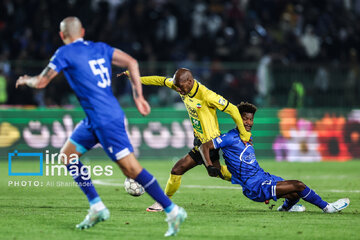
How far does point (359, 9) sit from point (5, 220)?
20.7 m

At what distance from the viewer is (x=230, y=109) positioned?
9531 millimetres

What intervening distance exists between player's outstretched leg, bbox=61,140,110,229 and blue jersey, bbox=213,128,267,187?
227cm

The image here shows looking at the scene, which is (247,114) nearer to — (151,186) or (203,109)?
(203,109)

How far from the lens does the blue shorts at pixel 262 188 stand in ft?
30.8

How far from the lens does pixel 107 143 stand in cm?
750

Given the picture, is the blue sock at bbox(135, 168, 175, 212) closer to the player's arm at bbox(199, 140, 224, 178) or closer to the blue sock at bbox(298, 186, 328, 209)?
the player's arm at bbox(199, 140, 224, 178)

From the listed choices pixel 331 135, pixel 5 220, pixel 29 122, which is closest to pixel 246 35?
pixel 331 135

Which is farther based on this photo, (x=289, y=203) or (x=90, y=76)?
(x=289, y=203)

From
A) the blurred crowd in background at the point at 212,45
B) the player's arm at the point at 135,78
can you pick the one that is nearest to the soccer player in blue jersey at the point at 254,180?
the player's arm at the point at 135,78

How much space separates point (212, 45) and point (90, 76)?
15.0 m

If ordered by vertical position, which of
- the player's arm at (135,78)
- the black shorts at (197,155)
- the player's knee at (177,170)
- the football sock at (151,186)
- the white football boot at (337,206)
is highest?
the player's arm at (135,78)

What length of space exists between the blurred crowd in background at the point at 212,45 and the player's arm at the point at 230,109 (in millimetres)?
9573

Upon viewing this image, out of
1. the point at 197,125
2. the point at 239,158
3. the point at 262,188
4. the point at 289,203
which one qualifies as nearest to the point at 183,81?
the point at 197,125

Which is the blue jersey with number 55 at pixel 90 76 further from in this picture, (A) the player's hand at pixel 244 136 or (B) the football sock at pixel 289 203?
A: (B) the football sock at pixel 289 203
